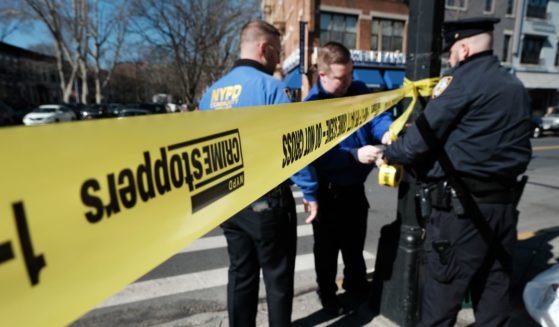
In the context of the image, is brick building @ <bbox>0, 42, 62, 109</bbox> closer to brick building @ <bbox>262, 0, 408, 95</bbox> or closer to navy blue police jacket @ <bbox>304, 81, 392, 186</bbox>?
brick building @ <bbox>262, 0, 408, 95</bbox>

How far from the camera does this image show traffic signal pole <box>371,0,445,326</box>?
7.41ft

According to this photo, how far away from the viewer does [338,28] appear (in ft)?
69.5

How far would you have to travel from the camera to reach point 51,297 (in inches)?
27.4

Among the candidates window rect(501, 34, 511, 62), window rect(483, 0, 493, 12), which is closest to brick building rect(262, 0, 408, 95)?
window rect(483, 0, 493, 12)

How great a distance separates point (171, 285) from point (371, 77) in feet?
65.7

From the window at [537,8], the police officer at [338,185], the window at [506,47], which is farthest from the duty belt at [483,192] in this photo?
the window at [537,8]

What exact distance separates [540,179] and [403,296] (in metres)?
7.98

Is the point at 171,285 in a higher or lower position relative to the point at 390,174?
lower

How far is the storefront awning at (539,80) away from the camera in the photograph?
1077 inches

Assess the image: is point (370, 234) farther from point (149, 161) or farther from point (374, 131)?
point (149, 161)

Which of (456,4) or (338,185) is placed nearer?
(338,185)

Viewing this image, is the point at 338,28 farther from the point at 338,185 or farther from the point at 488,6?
the point at 338,185

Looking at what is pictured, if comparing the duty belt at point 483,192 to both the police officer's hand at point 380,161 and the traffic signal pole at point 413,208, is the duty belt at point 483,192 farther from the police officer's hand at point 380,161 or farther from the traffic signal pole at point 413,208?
the police officer's hand at point 380,161

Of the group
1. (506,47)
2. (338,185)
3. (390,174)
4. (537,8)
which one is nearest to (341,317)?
(338,185)
